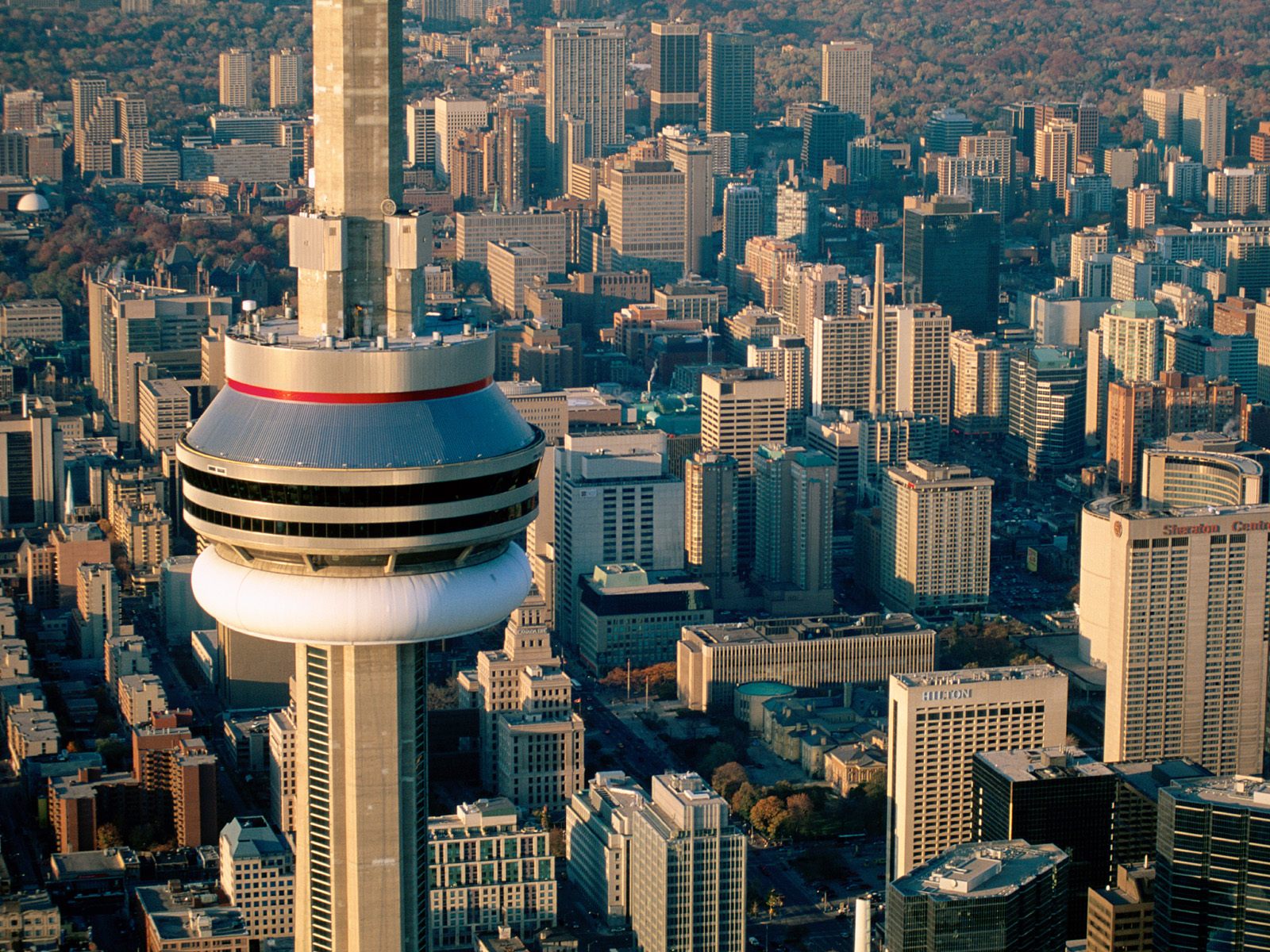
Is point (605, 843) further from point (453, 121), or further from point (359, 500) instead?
point (453, 121)

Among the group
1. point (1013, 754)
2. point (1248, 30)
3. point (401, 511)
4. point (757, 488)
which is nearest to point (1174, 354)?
point (757, 488)

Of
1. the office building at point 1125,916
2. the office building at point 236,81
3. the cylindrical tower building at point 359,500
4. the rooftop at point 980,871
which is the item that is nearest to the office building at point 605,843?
the rooftop at point 980,871

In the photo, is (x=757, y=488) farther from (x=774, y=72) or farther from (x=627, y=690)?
(x=774, y=72)

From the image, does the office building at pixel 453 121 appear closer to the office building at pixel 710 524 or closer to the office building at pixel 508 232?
the office building at pixel 508 232

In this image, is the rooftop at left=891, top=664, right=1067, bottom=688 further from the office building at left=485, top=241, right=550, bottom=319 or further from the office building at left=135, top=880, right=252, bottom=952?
the office building at left=485, top=241, right=550, bottom=319

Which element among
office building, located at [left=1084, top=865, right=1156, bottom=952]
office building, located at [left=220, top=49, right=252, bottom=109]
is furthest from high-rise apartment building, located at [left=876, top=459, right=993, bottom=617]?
office building, located at [left=220, top=49, right=252, bottom=109]
